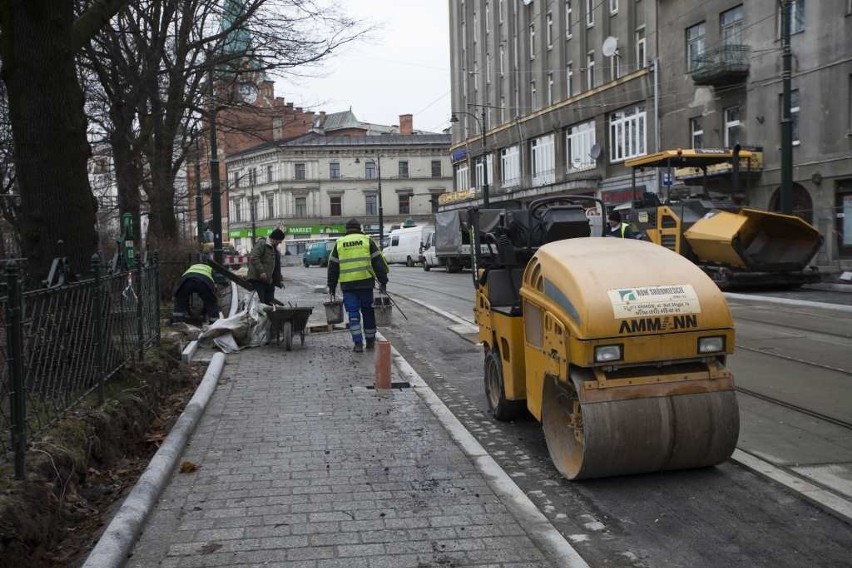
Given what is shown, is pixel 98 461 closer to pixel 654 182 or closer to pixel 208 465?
pixel 208 465

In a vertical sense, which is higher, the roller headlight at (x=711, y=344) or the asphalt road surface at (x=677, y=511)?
the roller headlight at (x=711, y=344)

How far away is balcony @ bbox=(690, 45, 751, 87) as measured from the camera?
87.9 feet

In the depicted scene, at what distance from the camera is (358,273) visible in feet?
35.3

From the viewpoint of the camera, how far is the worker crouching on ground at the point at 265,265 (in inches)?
521

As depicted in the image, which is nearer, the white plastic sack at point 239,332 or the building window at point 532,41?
the white plastic sack at point 239,332

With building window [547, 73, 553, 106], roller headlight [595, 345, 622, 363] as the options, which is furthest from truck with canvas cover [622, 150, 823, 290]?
building window [547, 73, 553, 106]

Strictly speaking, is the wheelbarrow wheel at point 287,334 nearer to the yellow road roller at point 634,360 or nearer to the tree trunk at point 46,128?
the tree trunk at point 46,128

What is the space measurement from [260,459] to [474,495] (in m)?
1.82

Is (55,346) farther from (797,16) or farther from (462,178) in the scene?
(462,178)

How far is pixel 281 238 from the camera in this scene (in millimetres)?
13484

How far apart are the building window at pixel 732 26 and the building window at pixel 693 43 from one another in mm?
1172

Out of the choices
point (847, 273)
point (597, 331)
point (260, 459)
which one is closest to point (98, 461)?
point (260, 459)

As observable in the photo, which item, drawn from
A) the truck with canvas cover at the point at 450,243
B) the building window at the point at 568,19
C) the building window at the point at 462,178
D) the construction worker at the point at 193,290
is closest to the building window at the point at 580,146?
the building window at the point at 568,19

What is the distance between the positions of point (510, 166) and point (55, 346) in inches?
1744
